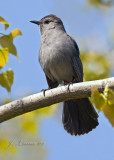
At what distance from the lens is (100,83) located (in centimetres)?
258

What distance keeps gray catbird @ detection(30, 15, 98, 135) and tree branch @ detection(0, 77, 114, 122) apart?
151cm

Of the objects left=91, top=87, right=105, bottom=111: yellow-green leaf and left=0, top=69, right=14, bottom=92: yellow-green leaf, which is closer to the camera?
left=91, top=87, right=105, bottom=111: yellow-green leaf

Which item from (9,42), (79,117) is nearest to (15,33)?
(9,42)

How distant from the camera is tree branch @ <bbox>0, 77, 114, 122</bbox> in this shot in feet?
8.70

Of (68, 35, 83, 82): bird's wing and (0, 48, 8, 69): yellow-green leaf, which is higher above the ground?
(0, 48, 8, 69): yellow-green leaf

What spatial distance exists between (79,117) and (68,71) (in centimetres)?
78

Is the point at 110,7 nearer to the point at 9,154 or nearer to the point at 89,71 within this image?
the point at 89,71

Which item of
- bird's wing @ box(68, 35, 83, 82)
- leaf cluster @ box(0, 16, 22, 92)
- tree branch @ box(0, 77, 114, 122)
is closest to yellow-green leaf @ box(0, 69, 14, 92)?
leaf cluster @ box(0, 16, 22, 92)

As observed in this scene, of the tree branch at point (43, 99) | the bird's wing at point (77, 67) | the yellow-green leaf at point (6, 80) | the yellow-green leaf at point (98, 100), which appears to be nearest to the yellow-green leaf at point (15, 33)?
the yellow-green leaf at point (6, 80)

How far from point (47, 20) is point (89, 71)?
6.79 feet

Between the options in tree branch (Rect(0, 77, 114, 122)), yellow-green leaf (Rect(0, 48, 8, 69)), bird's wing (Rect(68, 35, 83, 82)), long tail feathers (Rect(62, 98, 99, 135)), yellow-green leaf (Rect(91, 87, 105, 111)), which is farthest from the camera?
bird's wing (Rect(68, 35, 83, 82))

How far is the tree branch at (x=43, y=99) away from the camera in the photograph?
104 inches

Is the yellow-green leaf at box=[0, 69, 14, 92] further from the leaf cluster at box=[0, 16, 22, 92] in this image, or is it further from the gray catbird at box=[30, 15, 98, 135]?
the gray catbird at box=[30, 15, 98, 135]

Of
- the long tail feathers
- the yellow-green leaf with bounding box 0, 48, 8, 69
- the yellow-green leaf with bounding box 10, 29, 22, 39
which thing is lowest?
the long tail feathers
